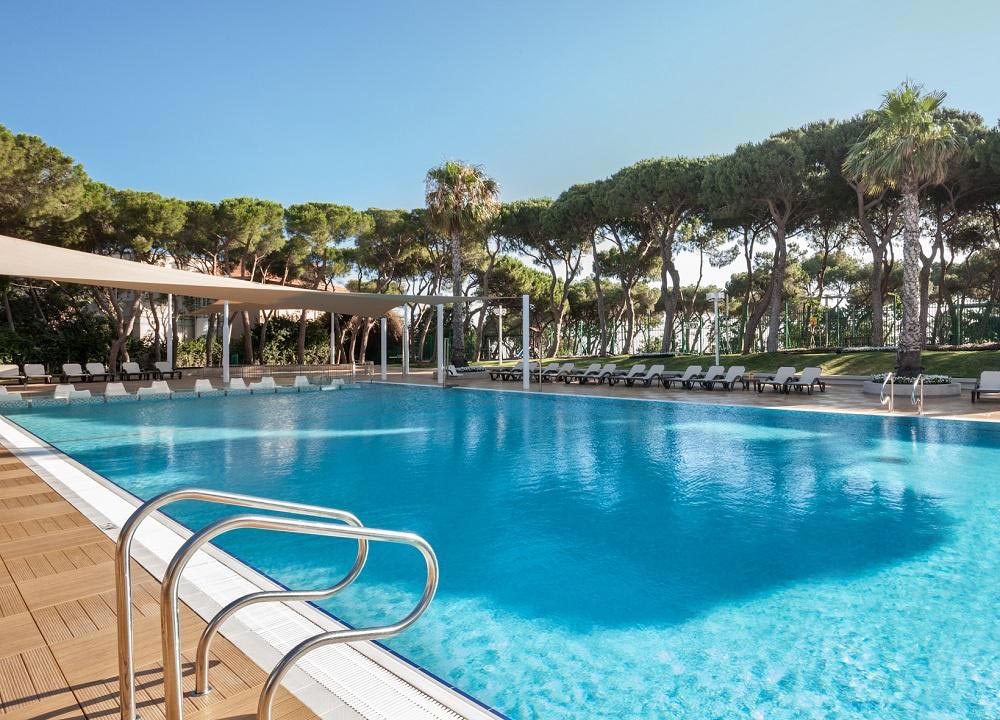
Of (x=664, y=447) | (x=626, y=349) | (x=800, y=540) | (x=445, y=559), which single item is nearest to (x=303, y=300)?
(x=664, y=447)

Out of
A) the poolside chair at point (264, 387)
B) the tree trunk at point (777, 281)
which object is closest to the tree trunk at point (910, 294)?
the tree trunk at point (777, 281)

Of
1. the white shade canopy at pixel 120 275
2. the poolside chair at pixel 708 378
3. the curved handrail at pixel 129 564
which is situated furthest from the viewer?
the poolside chair at pixel 708 378

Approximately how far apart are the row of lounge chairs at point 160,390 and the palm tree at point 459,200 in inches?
287

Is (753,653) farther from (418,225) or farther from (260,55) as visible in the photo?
(418,225)

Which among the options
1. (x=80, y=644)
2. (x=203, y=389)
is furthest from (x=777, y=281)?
(x=80, y=644)

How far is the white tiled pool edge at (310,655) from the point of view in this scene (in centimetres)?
249

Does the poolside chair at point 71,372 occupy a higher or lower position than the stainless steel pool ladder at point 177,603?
higher

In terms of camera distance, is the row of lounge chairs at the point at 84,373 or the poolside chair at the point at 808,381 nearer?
the poolside chair at the point at 808,381

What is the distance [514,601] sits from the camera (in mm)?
4250

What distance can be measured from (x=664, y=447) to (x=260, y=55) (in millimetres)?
17695

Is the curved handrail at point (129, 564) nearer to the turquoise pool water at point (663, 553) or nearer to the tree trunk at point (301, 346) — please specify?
the turquoise pool water at point (663, 553)

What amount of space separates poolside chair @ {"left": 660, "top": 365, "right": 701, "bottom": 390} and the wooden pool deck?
52.1ft

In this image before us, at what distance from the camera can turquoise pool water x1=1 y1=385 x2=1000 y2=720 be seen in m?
3.23

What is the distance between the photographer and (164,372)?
2264cm
